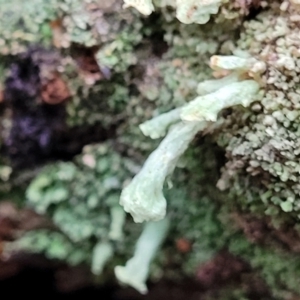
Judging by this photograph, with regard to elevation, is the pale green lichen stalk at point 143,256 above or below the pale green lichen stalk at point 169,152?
below

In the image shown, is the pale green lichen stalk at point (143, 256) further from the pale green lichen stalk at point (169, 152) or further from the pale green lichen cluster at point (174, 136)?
the pale green lichen stalk at point (169, 152)

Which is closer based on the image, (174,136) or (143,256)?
(174,136)

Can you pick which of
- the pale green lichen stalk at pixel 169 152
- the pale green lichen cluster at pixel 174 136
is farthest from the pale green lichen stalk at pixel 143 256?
the pale green lichen stalk at pixel 169 152

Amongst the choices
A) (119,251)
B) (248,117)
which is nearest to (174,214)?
(119,251)

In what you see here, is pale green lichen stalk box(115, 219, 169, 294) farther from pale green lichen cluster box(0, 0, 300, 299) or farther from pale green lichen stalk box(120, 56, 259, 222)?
pale green lichen stalk box(120, 56, 259, 222)

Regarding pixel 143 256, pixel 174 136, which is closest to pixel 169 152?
pixel 174 136

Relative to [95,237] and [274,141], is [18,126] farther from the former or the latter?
[274,141]

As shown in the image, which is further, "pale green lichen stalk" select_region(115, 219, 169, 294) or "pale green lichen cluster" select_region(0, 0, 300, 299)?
"pale green lichen stalk" select_region(115, 219, 169, 294)

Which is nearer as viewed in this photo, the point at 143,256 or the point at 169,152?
the point at 169,152

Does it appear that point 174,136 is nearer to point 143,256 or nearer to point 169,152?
point 169,152

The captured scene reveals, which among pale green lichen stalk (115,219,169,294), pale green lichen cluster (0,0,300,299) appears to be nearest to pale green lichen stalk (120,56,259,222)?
pale green lichen cluster (0,0,300,299)

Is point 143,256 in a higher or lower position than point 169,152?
lower
